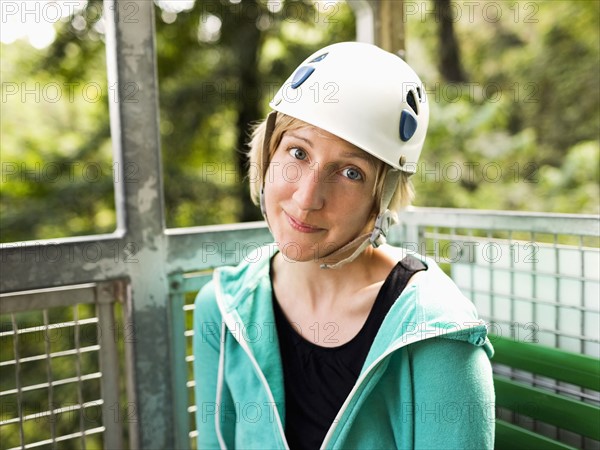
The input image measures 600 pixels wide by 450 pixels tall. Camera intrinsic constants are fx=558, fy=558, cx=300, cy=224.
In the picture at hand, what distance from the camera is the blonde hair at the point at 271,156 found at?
4.46 feet

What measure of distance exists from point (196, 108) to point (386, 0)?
3.89 meters

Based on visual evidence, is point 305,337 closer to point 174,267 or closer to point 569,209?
point 174,267

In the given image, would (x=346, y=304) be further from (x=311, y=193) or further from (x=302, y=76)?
(x=302, y=76)

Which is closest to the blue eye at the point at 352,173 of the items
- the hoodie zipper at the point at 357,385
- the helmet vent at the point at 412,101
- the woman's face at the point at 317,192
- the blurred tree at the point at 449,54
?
the woman's face at the point at 317,192

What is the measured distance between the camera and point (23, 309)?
1493mm

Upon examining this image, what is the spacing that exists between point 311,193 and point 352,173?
126 millimetres

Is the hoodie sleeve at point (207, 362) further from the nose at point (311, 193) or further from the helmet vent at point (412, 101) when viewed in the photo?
the helmet vent at point (412, 101)

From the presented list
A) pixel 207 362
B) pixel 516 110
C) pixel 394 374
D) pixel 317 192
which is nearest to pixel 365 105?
pixel 317 192

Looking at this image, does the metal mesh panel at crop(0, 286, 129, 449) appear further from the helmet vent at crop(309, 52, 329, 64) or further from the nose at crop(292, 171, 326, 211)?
the helmet vent at crop(309, 52, 329, 64)

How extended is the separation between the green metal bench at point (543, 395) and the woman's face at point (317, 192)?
774 mm

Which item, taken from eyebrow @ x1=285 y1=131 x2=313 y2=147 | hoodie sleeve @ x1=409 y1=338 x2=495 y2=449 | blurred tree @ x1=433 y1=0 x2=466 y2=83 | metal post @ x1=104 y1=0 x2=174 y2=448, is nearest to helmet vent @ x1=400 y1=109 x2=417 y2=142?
eyebrow @ x1=285 y1=131 x2=313 y2=147

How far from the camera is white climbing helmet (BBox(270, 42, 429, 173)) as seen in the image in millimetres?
1274

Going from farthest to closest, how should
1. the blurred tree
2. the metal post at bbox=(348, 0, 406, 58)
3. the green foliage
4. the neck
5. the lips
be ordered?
the blurred tree, the green foliage, the metal post at bbox=(348, 0, 406, 58), the neck, the lips

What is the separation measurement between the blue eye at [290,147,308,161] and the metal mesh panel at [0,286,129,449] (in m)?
0.71
